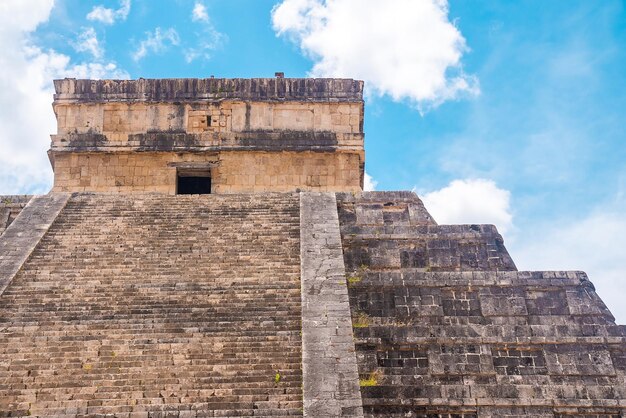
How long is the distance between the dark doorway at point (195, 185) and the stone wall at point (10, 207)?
15.0 ft

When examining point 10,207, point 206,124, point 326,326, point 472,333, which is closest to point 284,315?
point 326,326

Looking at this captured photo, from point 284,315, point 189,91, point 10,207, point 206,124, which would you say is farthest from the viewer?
point 189,91

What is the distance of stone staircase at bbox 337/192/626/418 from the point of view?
10.6 meters

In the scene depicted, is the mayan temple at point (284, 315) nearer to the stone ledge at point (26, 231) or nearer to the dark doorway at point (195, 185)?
the stone ledge at point (26, 231)

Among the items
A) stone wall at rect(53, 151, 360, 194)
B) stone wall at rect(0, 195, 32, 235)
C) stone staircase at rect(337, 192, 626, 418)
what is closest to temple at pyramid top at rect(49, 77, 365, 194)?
stone wall at rect(53, 151, 360, 194)

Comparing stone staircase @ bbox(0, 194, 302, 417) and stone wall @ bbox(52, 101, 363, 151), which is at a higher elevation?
stone wall @ bbox(52, 101, 363, 151)

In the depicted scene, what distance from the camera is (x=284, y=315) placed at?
11234 millimetres

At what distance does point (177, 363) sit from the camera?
408 inches

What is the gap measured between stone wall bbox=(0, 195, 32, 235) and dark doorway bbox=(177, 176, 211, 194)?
15.0 feet

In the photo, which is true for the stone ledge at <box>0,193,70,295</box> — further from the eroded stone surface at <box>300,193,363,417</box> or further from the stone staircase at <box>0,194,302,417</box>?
the eroded stone surface at <box>300,193,363,417</box>

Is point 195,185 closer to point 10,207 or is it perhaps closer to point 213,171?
point 213,171

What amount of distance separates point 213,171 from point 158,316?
7.32 m

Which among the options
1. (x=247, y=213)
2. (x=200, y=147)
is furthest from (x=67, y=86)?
(x=247, y=213)

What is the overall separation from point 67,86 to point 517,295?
13.0m
